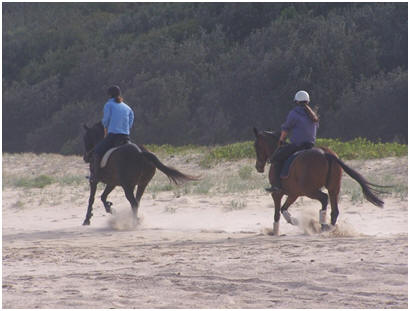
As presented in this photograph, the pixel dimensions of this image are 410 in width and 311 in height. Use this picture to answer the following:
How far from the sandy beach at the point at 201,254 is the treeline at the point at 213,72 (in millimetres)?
16141

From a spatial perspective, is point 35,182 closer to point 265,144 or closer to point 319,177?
point 265,144

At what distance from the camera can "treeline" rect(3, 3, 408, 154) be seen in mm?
34656

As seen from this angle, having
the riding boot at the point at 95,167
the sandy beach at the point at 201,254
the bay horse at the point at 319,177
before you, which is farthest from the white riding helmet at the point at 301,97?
the riding boot at the point at 95,167

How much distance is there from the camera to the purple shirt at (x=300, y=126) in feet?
38.5

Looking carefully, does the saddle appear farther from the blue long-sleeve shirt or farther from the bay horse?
the blue long-sleeve shirt

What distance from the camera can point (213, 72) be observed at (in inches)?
1543

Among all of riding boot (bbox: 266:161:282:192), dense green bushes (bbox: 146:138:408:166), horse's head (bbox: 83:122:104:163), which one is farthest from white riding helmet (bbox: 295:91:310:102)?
dense green bushes (bbox: 146:138:408:166)

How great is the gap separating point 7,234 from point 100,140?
216cm

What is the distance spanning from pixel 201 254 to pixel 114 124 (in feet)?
13.0

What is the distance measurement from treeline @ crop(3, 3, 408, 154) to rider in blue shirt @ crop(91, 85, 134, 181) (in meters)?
19.1

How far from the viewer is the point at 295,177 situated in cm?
1174

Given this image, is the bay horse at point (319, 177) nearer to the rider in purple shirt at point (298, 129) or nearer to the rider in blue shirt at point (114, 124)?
the rider in purple shirt at point (298, 129)

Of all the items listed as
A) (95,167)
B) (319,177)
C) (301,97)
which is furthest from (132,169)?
(319,177)

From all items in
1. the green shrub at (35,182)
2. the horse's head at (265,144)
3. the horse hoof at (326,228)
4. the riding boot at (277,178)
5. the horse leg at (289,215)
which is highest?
the horse's head at (265,144)
